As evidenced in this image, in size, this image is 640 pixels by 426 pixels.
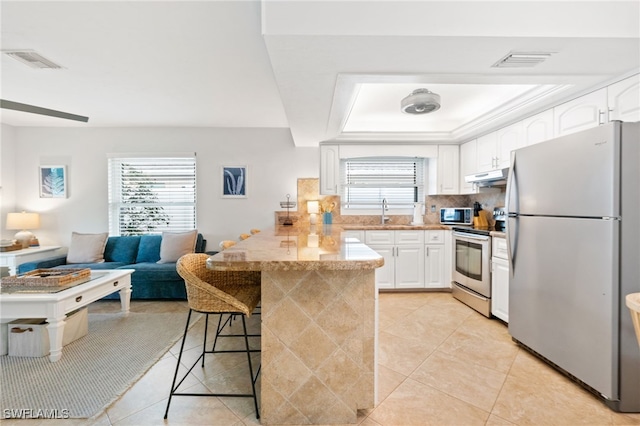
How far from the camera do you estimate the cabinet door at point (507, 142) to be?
114 inches

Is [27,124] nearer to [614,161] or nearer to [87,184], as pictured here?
[87,184]

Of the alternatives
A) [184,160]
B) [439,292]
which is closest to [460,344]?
A: [439,292]

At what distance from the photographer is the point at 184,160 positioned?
4383 mm

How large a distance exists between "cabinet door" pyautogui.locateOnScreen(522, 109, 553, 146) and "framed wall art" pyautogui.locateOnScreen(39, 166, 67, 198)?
627 centimetres

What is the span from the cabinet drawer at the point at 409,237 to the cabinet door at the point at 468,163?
2.98ft

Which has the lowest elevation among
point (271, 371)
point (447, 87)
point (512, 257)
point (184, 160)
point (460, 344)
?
point (460, 344)

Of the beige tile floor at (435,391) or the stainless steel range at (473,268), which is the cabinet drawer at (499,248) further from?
the beige tile floor at (435,391)

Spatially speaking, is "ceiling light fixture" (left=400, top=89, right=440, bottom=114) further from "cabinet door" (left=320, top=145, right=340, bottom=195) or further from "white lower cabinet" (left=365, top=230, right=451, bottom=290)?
"white lower cabinet" (left=365, top=230, right=451, bottom=290)

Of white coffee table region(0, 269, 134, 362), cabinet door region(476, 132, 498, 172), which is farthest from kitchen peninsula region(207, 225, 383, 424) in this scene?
cabinet door region(476, 132, 498, 172)

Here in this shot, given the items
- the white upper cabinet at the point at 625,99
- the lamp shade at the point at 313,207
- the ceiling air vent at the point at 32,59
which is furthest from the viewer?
the lamp shade at the point at 313,207

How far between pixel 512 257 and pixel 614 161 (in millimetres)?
993

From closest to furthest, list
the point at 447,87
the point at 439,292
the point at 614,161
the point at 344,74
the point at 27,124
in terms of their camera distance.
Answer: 1. the point at 614,161
2. the point at 344,74
3. the point at 447,87
4. the point at 439,292
5. the point at 27,124

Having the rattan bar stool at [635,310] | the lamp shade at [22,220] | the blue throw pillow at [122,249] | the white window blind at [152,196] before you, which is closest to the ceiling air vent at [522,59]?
the rattan bar stool at [635,310]

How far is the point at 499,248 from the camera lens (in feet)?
9.24
